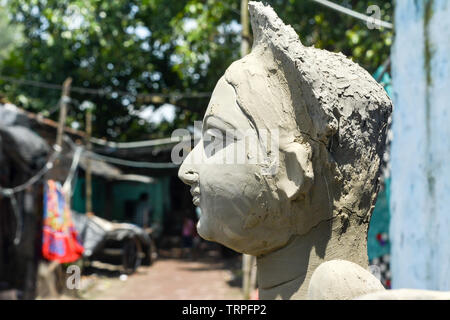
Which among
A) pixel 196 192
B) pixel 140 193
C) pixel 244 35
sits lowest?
pixel 196 192

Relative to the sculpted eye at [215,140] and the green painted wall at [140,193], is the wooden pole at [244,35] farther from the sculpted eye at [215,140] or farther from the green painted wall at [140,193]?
the green painted wall at [140,193]

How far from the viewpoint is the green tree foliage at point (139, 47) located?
804cm

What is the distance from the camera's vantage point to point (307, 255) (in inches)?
63.4

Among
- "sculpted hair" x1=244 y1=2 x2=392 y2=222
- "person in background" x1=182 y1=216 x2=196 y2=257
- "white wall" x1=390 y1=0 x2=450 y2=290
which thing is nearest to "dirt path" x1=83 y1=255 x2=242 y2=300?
"person in background" x1=182 y1=216 x2=196 y2=257

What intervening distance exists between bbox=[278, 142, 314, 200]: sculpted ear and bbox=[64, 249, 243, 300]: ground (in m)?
6.29

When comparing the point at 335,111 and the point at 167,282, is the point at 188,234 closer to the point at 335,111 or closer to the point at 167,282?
the point at 167,282

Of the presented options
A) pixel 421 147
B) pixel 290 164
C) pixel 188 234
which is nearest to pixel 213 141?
pixel 290 164

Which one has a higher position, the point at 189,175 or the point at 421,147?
the point at 421,147

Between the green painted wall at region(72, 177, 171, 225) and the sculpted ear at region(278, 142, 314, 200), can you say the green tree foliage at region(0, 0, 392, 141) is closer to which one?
the green painted wall at region(72, 177, 171, 225)

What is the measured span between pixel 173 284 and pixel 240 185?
796 centimetres

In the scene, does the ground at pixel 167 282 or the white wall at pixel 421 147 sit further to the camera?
the ground at pixel 167 282

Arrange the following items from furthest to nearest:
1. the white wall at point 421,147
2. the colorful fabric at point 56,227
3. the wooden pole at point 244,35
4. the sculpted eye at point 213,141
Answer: the colorful fabric at point 56,227 → the wooden pole at point 244,35 → the white wall at point 421,147 → the sculpted eye at point 213,141

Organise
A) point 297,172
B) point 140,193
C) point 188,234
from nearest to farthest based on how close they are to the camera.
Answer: point 297,172 < point 188,234 < point 140,193

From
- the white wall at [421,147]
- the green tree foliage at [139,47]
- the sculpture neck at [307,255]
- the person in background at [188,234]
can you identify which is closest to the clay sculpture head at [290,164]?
the sculpture neck at [307,255]
